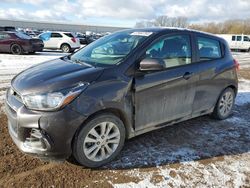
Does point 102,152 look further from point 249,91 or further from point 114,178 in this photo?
point 249,91

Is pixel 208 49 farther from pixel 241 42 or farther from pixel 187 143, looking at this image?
pixel 241 42

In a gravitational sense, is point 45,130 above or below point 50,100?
below

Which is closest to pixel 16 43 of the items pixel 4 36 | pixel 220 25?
pixel 4 36

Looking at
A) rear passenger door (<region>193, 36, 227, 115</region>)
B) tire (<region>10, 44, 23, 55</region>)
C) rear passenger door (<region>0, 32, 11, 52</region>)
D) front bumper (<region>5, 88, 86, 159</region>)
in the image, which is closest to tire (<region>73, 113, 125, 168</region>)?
front bumper (<region>5, 88, 86, 159</region>)

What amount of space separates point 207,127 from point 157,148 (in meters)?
1.41

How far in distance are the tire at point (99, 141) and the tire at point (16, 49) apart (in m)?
13.3

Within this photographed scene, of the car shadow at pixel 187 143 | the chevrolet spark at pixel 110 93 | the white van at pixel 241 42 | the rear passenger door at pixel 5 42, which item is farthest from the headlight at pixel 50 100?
the white van at pixel 241 42

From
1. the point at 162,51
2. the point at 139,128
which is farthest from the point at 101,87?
the point at 162,51

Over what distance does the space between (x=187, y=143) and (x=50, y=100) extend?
2.26 m

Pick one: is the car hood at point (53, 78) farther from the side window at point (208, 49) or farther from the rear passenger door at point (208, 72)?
the side window at point (208, 49)

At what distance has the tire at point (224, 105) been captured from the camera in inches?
196

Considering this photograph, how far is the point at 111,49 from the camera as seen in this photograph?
152 inches

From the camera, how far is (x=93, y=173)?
124 inches

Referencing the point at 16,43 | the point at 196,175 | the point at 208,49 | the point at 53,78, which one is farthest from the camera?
the point at 16,43
